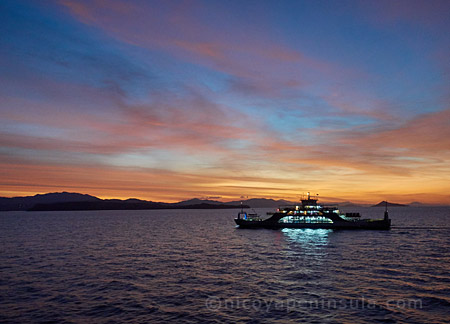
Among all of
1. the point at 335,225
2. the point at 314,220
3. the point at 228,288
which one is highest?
the point at 314,220

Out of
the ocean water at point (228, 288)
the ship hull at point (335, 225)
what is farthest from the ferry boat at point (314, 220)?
the ocean water at point (228, 288)

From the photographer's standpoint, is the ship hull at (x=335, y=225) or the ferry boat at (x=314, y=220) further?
the ferry boat at (x=314, y=220)

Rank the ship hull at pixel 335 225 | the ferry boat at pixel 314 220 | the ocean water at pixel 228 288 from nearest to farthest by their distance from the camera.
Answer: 1. the ocean water at pixel 228 288
2. the ship hull at pixel 335 225
3. the ferry boat at pixel 314 220

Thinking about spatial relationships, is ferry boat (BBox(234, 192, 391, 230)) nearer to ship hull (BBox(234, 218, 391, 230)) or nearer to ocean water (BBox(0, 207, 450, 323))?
ship hull (BBox(234, 218, 391, 230))

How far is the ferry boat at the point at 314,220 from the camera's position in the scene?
346 feet

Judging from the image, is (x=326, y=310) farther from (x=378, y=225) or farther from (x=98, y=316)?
(x=378, y=225)

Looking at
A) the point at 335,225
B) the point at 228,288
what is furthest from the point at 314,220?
the point at 228,288

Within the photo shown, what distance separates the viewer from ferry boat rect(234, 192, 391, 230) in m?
106

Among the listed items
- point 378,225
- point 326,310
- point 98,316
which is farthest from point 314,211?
point 98,316

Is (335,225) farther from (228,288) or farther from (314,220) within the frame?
(228,288)

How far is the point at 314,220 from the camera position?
4363 inches

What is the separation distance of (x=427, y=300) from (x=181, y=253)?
40.9 meters

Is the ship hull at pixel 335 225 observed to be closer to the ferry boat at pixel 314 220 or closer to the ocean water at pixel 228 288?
the ferry boat at pixel 314 220

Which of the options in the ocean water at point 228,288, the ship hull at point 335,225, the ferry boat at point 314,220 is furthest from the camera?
the ferry boat at point 314,220
